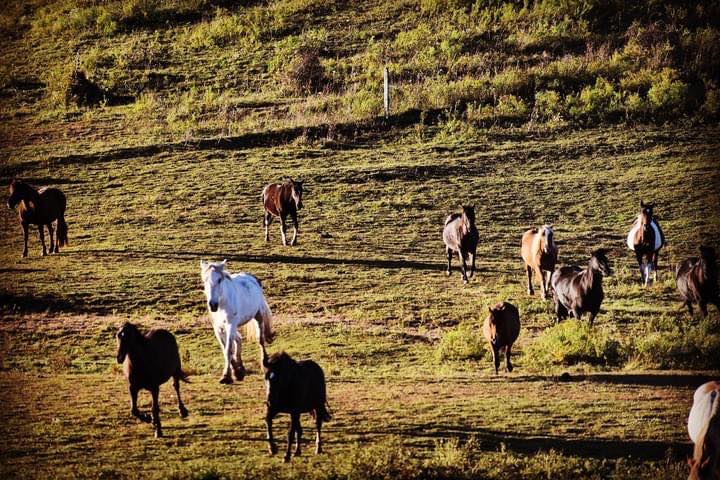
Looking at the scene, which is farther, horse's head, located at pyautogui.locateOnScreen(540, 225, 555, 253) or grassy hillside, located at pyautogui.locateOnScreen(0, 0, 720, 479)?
horse's head, located at pyautogui.locateOnScreen(540, 225, 555, 253)

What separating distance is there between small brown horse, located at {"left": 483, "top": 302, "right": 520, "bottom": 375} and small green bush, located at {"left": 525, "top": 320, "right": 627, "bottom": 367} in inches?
34.6

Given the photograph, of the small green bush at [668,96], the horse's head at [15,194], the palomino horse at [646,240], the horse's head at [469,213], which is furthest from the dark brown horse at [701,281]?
the small green bush at [668,96]

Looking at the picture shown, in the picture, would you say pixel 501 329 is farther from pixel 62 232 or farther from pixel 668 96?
pixel 668 96

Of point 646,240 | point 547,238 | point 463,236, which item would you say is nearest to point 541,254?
point 547,238

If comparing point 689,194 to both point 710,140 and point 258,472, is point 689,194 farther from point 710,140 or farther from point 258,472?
point 258,472

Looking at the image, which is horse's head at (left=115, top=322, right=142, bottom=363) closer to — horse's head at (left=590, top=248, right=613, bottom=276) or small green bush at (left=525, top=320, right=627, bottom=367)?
small green bush at (left=525, top=320, right=627, bottom=367)

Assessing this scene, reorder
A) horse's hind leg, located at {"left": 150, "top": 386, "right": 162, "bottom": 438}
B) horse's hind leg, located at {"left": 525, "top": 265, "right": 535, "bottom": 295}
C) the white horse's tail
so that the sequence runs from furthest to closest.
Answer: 1. horse's hind leg, located at {"left": 525, "top": 265, "right": 535, "bottom": 295}
2. the white horse's tail
3. horse's hind leg, located at {"left": 150, "top": 386, "right": 162, "bottom": 438}

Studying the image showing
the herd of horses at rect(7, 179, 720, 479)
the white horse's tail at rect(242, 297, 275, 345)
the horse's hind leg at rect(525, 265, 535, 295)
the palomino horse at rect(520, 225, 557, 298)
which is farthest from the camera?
the horse's hind leg at rect(525, 265, 535, 295)

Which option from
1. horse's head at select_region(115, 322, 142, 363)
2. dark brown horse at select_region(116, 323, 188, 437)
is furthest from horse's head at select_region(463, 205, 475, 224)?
horse's head at select_region(115, 322, 142, 363)

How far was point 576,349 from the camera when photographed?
19.5 meters

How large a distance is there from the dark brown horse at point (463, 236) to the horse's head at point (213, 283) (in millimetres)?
9639

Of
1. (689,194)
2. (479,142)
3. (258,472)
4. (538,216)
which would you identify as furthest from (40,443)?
(479,142)

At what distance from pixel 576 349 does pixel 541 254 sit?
4646 millimetres

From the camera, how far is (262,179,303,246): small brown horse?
2903cm
